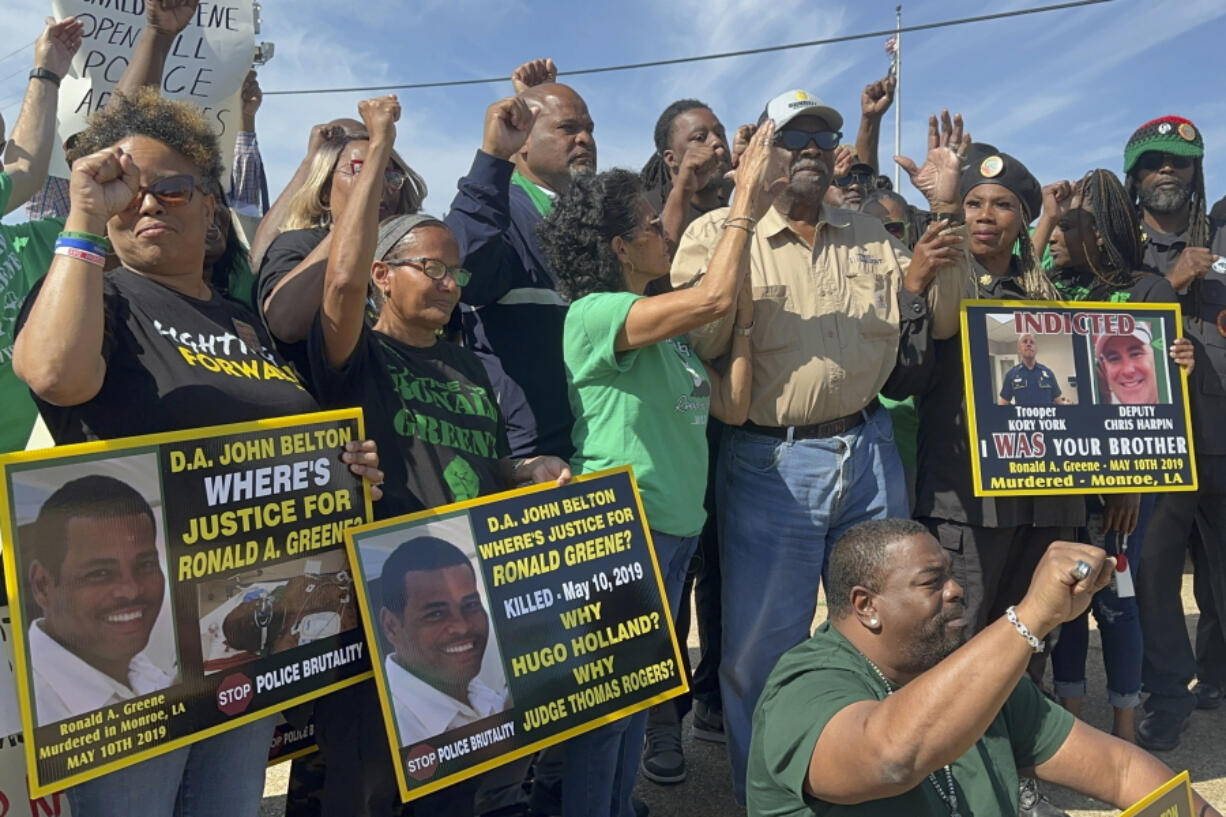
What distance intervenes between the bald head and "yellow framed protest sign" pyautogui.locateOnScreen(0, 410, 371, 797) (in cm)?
172

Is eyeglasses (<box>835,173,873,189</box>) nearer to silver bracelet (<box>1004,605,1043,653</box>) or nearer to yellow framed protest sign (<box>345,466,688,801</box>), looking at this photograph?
yellow framed protest sign (<box>345,466,688,801</box>)

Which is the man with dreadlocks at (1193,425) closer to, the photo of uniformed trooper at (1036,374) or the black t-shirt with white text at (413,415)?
the photo of uniformed trooper at (1036,374)

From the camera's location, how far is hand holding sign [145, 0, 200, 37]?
3727mm

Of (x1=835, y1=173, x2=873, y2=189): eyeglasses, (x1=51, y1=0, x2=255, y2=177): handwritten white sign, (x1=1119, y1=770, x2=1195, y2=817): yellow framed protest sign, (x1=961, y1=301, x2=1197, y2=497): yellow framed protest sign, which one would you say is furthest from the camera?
(x1=835, y1=173, x2=873, y2=189): eyeglasses

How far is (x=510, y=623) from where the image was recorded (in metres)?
2.81

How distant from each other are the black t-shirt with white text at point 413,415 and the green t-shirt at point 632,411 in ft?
1.42

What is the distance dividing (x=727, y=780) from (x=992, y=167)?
8.86ft

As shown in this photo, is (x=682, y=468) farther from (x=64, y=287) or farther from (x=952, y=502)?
(x=64, y=287)

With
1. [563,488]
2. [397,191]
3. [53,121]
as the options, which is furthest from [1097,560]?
[53,121]

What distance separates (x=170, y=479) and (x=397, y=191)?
4.91ft

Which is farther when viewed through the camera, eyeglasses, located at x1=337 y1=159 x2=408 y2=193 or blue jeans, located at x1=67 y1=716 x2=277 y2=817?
eyeglasses, located at x1=337 y1=159 x2=408 y2=193

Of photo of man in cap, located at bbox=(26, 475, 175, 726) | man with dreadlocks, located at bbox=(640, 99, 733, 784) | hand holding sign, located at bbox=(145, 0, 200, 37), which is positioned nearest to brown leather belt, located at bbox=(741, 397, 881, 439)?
man with dreadlocks, located at bbox=(640, 99, 733, 784)

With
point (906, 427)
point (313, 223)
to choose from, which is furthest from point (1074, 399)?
point (313, 223)

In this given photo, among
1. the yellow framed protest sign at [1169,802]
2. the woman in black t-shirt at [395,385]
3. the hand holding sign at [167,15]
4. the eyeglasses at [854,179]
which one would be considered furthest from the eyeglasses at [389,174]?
the eyeglasses at [854,179]
